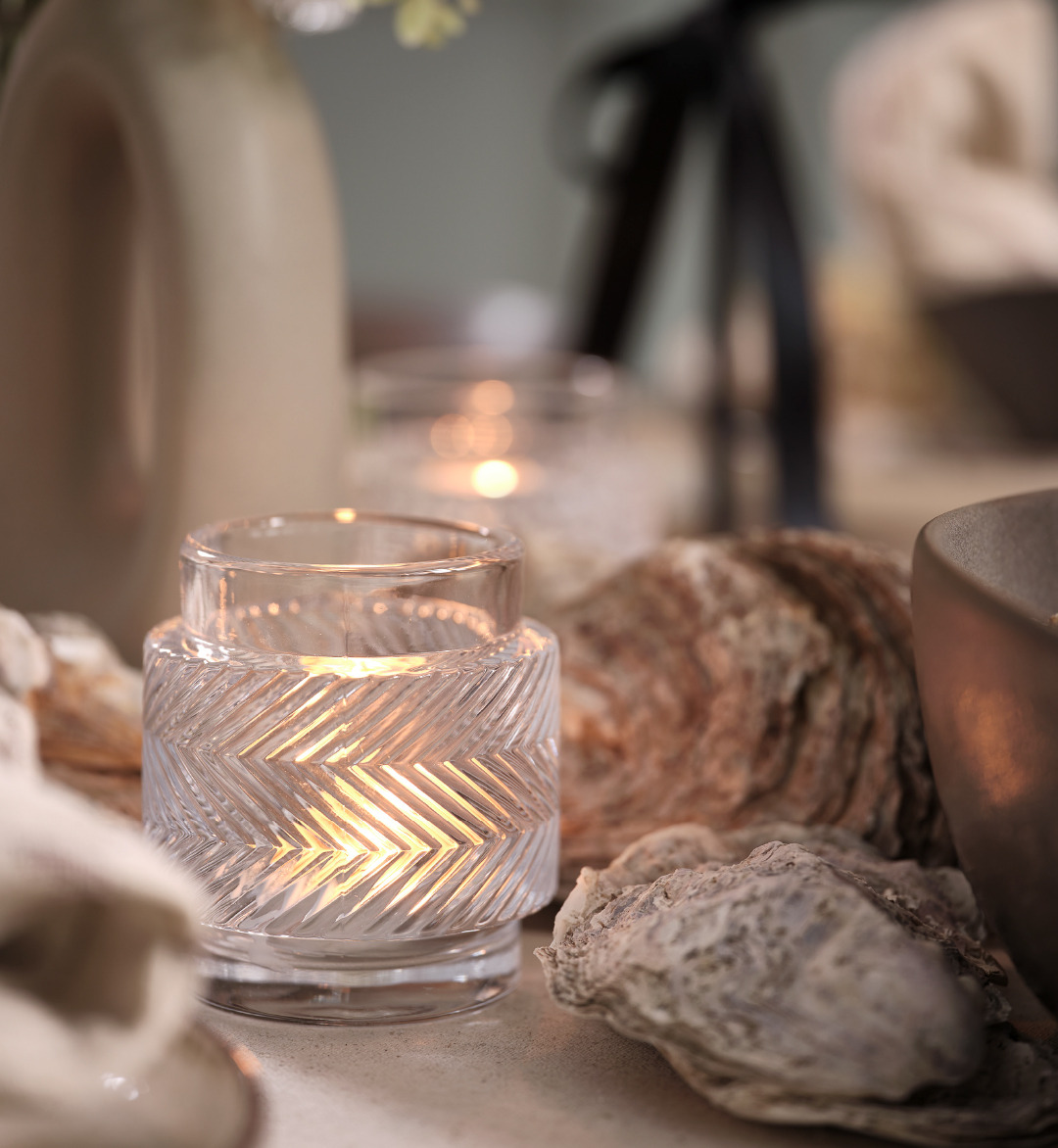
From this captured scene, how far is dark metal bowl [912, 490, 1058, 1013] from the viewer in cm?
23

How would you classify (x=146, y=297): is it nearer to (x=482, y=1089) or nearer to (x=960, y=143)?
(x=482, y=1089)

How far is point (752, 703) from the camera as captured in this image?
1.18 ft

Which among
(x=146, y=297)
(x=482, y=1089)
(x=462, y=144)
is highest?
(x=462, y=144)

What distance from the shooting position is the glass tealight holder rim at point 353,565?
282 millimetres

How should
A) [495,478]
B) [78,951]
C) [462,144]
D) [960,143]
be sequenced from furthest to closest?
[462,144]
[960,143]
[495,478]
[78,951]

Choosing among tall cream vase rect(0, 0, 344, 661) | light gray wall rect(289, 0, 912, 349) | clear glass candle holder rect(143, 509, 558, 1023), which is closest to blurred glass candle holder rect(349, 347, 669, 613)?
tall cream vase rect(0, 0, 344, 661)

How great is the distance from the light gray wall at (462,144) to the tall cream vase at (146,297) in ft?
9.87

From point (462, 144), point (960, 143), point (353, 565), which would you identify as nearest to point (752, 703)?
point (353, 565)

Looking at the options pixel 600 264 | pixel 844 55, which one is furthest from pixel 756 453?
pixel 844 55

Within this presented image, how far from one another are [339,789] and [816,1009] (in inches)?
4.1

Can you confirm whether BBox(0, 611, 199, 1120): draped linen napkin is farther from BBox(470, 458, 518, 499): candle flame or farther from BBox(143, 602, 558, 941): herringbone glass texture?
BBox(470, 458, 518, 499): candle flame

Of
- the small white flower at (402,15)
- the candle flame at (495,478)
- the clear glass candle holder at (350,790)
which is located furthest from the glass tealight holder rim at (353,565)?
the candle flame at (495,478)

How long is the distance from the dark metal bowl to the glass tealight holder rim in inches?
3.6

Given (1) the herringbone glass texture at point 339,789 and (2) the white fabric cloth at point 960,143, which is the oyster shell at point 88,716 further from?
(2) the white fabric cloth at point 960,143
